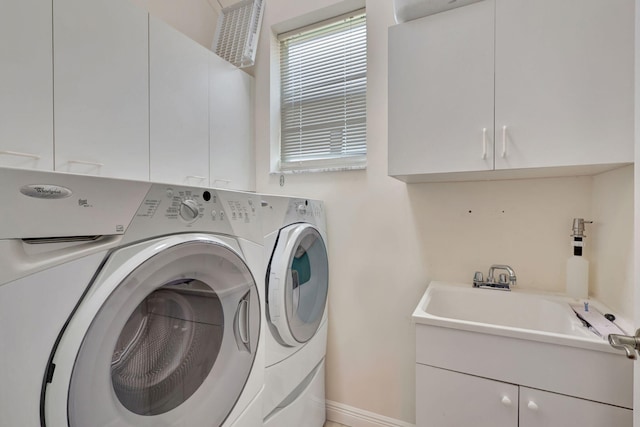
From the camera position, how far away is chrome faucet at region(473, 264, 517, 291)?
53.6 inches

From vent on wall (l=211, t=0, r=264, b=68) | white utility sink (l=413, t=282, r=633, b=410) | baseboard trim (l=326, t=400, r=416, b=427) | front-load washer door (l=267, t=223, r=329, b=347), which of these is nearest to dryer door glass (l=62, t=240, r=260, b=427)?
front-load washer door (l=267, t=223, r=329, b=347)

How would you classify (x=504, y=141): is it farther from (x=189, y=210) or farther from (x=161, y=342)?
(x=161, y=342)

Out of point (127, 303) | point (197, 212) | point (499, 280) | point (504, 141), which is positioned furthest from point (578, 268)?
point (127, 303)

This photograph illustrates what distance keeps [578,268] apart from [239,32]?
91.1 inches

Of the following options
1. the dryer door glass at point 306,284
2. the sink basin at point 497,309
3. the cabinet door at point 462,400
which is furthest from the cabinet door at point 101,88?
the cabinet door at point 462,400

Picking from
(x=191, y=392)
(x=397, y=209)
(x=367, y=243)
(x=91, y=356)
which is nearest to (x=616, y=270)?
(x=397, y=209)

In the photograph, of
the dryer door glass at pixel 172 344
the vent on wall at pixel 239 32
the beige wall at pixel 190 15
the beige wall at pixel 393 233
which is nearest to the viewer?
the dryer door glass at pixel 172 344

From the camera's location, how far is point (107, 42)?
1.19m

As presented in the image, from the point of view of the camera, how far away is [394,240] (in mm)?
1647

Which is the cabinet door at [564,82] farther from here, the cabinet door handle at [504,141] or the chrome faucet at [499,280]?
the chrome faucet at [499,280]

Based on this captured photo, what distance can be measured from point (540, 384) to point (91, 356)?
1.28 metres

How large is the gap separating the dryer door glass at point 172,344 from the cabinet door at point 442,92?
87 cm

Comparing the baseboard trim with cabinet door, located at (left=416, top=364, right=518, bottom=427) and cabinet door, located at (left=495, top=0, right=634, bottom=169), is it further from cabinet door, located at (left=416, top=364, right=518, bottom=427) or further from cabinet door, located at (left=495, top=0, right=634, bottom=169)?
cabinet door, located at (left=495, top=0, right=634, bottom=169)

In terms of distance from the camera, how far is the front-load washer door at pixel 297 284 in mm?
1163
